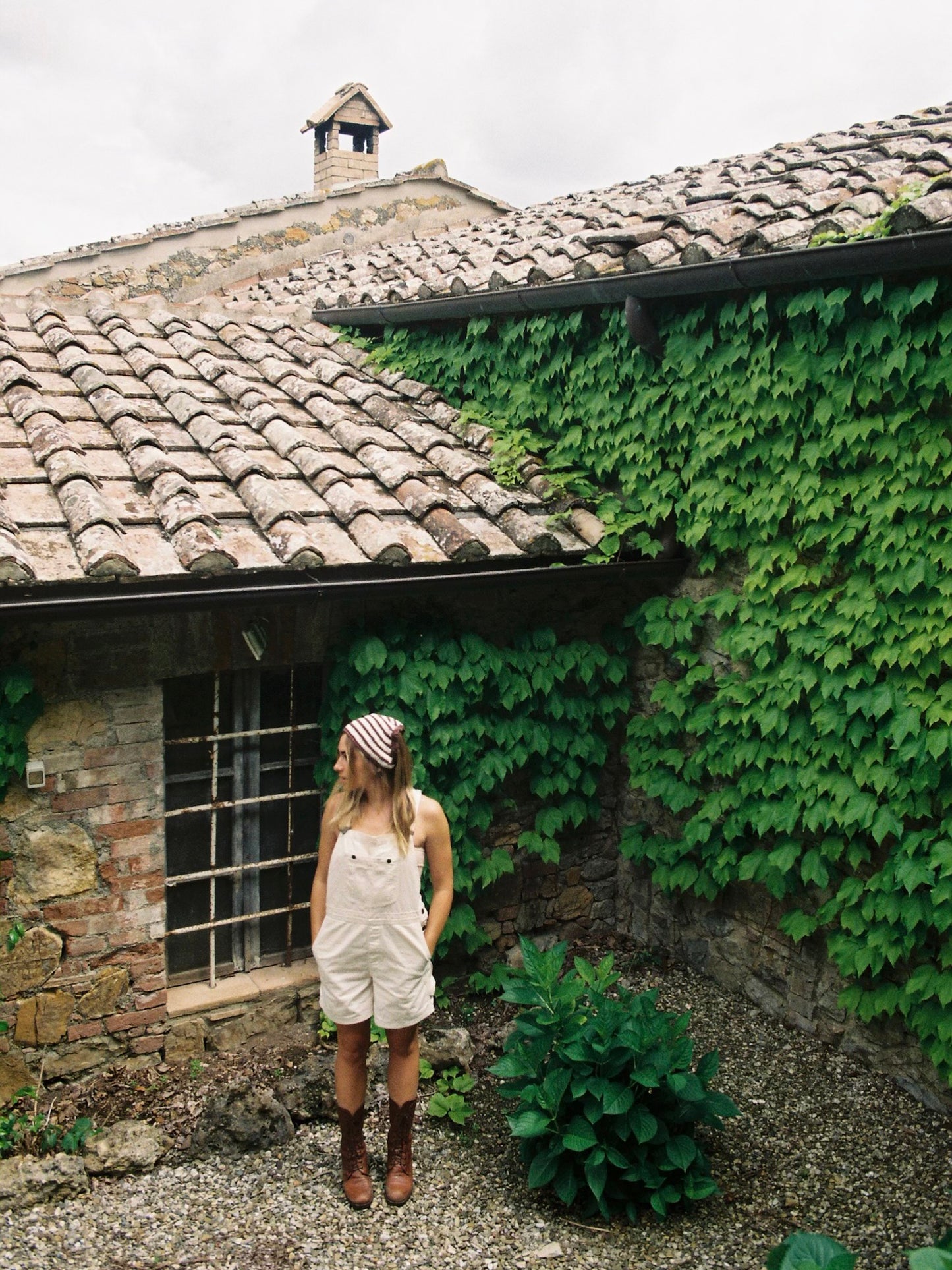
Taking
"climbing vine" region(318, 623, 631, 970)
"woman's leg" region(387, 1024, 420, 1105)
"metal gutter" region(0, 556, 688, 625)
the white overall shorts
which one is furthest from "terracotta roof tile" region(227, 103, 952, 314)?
"woman's leg" region(387, 1024, 420, 1105)

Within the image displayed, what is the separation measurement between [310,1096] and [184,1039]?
2.76ft

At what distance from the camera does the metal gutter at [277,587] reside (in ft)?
12.9

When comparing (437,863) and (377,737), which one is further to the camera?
(437,863)

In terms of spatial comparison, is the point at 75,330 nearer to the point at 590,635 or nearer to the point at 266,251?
the point at 590,635

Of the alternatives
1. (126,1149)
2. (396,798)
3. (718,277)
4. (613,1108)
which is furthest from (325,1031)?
(718,277)

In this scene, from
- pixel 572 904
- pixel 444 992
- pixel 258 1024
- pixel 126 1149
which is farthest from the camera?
pixel 572 904

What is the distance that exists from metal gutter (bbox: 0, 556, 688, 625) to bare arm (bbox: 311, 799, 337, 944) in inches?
43.5

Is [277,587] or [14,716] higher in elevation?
[277,587]

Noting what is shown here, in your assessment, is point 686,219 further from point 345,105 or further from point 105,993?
point 345,105

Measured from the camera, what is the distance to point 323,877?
3729mm

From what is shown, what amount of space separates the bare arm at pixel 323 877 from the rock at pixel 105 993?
145 centimetres

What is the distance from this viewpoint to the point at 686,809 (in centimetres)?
570

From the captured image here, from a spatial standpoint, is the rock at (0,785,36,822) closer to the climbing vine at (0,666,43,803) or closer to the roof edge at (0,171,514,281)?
the climbing vine at (0,666,43,803)

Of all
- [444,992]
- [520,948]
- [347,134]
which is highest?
[347,134]
